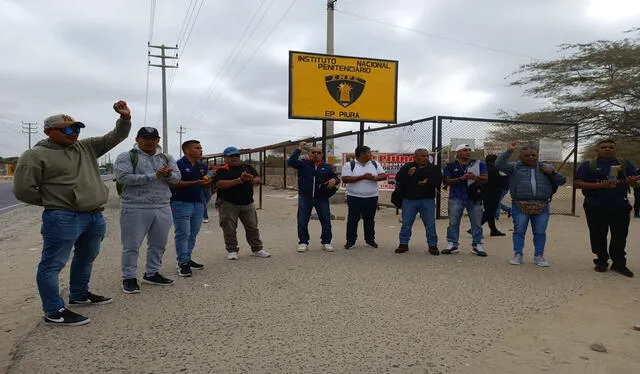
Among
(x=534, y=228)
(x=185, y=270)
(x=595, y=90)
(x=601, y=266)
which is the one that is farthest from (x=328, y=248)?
(x=595, y=90)

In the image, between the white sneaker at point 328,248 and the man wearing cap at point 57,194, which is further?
the white sneaker at point 328,248

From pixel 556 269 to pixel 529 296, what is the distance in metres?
1.46

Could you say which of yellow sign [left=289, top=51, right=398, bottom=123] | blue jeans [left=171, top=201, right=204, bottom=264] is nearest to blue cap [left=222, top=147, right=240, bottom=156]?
blue jeans [left=171, top=201, right=204, bottom=264]

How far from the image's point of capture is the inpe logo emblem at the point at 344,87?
12.0m

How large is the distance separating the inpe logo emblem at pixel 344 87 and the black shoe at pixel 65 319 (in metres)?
9.48

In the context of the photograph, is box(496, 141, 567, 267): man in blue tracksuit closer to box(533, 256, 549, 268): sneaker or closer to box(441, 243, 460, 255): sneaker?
box(533, 256, 549, 268): sneaker

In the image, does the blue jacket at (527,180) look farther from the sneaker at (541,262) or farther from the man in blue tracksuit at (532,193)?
the sneaker at (541,262)

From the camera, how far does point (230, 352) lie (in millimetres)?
3014

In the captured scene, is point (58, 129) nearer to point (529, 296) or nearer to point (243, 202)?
point (243, 202)

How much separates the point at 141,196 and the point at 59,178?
36.6 inches

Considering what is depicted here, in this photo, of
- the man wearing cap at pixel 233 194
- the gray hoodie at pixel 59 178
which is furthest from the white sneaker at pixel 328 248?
the gray hoodie at pixel 59 178

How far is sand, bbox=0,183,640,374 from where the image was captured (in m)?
2.90

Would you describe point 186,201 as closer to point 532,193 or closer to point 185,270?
point 185,270

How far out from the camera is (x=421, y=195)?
6.50 meters
